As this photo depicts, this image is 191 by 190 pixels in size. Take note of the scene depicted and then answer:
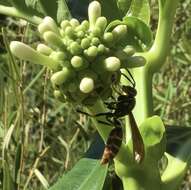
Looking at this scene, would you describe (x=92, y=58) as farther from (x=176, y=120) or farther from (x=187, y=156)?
(x=176, y=120)

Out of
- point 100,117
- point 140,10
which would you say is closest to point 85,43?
point 100,117

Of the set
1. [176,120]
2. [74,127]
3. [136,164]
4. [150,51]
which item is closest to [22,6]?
[150,51]

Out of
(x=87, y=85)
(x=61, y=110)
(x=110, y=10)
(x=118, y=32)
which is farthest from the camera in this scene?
(x=61, y=110)

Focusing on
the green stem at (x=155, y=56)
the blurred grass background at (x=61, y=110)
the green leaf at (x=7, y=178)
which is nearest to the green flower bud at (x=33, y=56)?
the green stem at (x=155, y=56)

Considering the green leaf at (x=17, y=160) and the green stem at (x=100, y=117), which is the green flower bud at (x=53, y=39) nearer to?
the green stem at (x=100, y=117)

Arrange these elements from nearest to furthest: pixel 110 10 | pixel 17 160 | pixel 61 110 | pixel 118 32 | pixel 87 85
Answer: pixel 87 85
pixel 118 32
pixel 110 10
pixel 17 160
pixel 61 110

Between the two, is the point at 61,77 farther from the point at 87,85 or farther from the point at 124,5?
the point at 124,5
